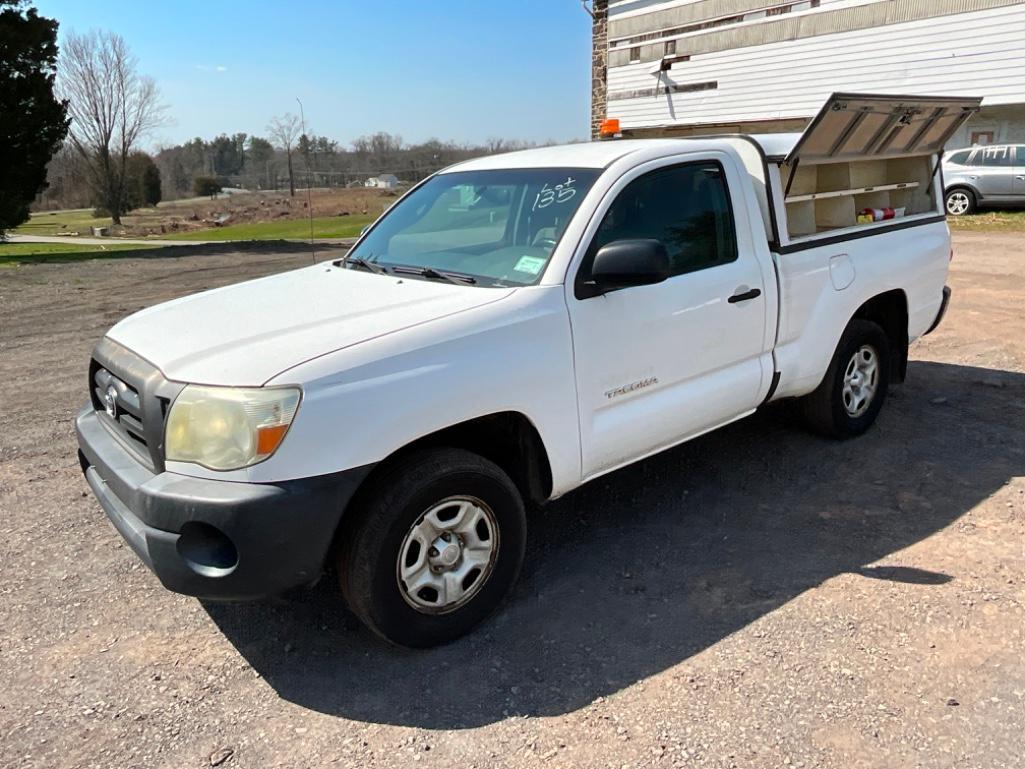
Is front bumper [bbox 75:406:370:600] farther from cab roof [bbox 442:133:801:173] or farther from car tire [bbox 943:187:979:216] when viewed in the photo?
car tire [bbox 943:187:979:216]

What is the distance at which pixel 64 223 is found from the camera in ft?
190

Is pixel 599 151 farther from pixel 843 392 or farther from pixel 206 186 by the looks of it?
pixel 206 186

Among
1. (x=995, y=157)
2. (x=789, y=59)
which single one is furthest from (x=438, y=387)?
(x=789, y=59)

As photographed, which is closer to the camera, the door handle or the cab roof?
the cab roof

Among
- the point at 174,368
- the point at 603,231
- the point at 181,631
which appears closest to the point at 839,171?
the point at 603,231

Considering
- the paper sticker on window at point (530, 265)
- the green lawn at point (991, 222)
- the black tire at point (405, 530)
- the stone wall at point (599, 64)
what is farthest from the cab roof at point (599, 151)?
the stone wall at point (599, 64)

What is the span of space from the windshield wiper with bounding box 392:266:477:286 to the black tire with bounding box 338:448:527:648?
2.70 feet

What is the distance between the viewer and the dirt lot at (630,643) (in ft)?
8.77

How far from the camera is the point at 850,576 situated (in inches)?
143

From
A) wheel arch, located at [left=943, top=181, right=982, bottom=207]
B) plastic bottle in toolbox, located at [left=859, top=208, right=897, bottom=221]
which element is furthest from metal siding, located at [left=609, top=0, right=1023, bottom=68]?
plastic bottle in toolbox, located at [left=859, top=208, right=897, bottom=221]

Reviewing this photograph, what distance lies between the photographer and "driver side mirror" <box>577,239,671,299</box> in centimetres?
328

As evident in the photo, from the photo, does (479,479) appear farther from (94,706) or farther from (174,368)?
(94,706)

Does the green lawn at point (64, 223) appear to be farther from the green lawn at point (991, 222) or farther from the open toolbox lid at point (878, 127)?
the open toolbox lid at point (878, 127)

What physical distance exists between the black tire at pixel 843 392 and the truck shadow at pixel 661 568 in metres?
0.13
